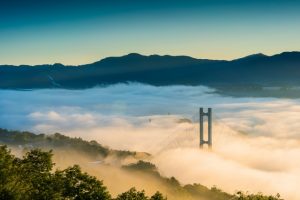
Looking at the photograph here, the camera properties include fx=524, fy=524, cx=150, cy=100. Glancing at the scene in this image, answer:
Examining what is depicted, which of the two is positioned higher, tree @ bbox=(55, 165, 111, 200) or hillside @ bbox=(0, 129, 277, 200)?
tree @ bbox=(55, 165, 111, 200)

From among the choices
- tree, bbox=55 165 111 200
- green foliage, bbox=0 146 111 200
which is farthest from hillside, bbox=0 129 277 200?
tree, bbox=55 165 111 200

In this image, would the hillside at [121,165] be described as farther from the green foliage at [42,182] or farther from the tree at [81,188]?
the tree at [81,188]

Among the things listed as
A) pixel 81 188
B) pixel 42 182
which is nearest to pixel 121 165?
pixel 81 188

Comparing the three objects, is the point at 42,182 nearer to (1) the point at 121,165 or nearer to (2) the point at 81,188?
(2) the point at 81,188

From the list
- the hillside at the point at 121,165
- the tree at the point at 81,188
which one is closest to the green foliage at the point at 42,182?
the tree at the point at 81,188

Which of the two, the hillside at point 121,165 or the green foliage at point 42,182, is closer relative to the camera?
the green foliage at point 42,182

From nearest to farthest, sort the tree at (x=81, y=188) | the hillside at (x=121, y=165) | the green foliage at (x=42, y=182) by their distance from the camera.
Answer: the green foliage at (x=42, y=182) → the tree at (x=81, y=188) → the hillside at (x=121, y=165)

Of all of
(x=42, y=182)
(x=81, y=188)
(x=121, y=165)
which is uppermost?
(x=42, y=182)

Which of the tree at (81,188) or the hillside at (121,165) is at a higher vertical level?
the tree at (81,188)

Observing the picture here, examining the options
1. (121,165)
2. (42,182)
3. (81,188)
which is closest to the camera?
(42,182)

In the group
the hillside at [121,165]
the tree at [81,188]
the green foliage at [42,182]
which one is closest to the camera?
the green foliage at [42,182]

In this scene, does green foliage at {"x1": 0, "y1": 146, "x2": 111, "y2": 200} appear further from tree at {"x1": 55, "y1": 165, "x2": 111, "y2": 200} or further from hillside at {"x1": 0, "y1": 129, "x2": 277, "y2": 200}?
hillside at {"x1": 0, "y1": 129, "x2": 277, "y2": 200}

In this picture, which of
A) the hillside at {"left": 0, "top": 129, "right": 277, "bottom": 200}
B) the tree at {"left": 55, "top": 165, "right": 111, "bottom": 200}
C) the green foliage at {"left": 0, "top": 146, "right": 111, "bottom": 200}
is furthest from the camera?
the hillside at {"left": 0, "top": 129, "right": 277, "bottom": 200}
